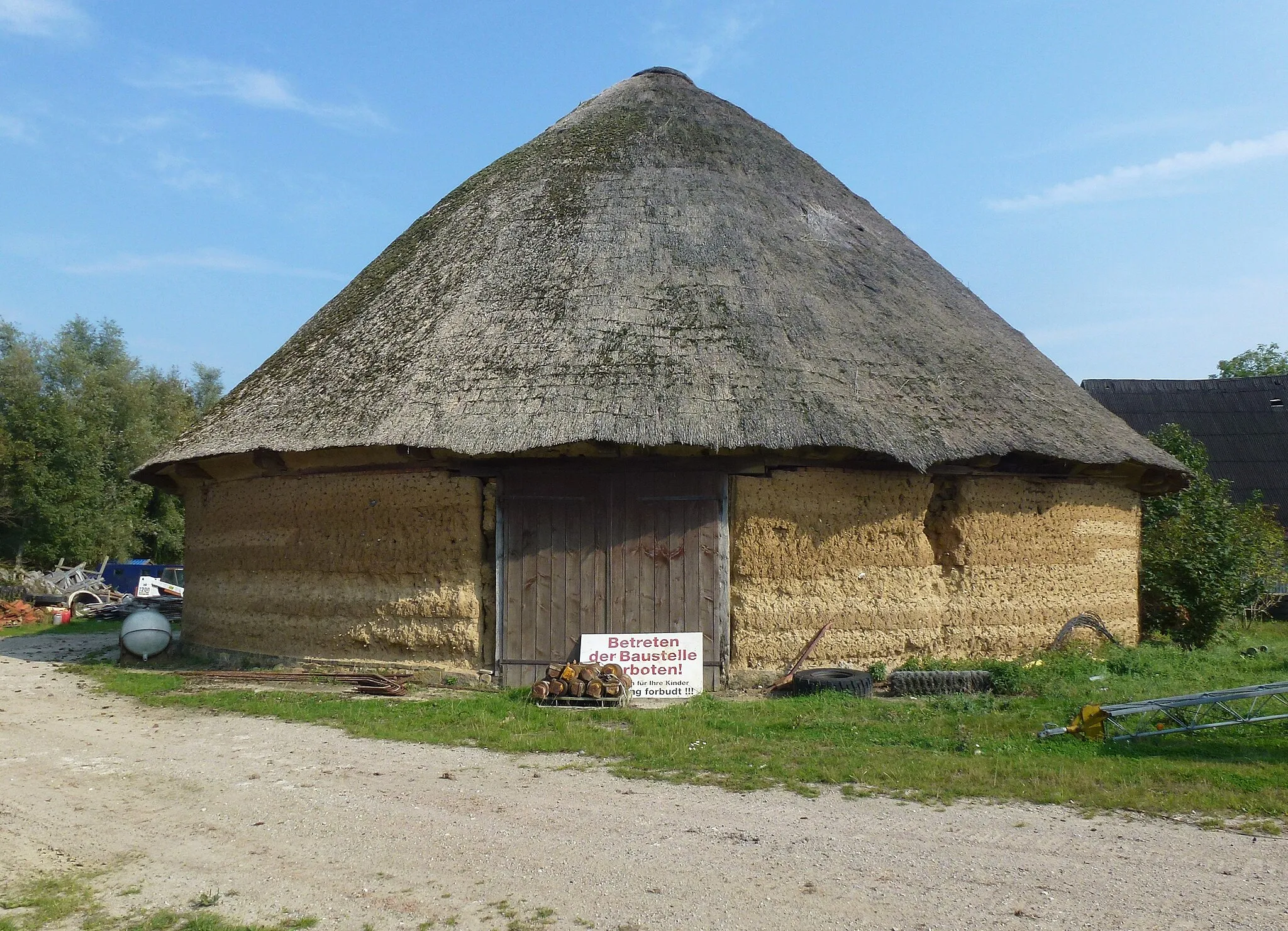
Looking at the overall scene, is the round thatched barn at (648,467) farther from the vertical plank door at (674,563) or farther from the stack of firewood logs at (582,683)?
the stack of firewood logs at (582,683)

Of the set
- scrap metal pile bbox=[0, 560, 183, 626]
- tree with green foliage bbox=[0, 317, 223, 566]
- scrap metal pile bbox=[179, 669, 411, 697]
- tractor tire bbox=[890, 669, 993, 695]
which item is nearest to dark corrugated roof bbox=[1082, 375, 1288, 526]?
tractor tire bbox=[890, 669, 993, 695]

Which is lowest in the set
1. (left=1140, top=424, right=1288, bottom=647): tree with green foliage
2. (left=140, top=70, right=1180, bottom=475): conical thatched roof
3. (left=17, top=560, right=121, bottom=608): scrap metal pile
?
(left=17, top=560, right=121, bottom=608): scrap metal pile

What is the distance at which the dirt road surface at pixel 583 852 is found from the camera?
165 inches

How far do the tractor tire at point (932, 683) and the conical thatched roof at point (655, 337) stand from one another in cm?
220

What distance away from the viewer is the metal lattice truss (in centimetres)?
708

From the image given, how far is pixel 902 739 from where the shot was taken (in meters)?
7.70

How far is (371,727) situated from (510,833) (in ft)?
11.6

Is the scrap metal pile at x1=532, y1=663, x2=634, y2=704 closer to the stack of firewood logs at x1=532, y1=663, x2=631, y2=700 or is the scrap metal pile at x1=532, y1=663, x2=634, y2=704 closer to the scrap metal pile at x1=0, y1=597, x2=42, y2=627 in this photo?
the stack of firewood logs at x1=532, y1=663, x2=631, y2=700

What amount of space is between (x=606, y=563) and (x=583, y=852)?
561 centimetres

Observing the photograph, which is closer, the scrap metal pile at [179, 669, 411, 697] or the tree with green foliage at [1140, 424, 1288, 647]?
the scrap metal pile at [179, 669, 411, 697]

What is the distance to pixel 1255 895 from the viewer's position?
4262 millimetres

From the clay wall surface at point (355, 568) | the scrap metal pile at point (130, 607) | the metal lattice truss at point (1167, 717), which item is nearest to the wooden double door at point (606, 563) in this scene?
the clay wall surface at point (355, 568)

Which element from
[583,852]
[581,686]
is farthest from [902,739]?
[583,852]

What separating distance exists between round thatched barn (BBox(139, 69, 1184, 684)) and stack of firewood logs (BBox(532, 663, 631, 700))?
77 cm
